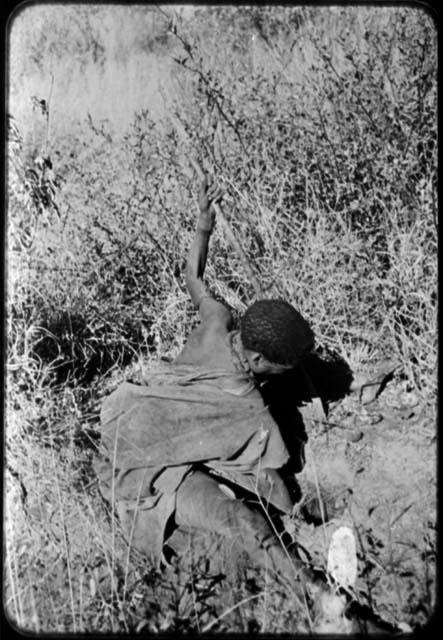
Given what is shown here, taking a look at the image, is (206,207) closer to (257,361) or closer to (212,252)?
(257,361)

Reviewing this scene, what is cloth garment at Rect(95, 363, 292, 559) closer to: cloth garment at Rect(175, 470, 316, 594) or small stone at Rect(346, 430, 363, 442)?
cloth garment at Rect(175, 470, 316, 594)

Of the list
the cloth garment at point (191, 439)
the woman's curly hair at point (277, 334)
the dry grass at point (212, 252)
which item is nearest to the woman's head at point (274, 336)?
the woman's curly hair at point (277, 334)

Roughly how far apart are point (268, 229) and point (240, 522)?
6.25 ft

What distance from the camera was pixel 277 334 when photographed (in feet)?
8.38

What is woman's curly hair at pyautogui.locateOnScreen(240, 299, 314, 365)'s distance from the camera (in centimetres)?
256

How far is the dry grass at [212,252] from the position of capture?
250 centimetres

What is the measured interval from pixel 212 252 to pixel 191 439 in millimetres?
1544

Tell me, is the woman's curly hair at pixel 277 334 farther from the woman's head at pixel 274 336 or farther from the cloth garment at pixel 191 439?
the cloth garment at pixel 191 439

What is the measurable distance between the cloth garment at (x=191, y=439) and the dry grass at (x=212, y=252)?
0.22 m

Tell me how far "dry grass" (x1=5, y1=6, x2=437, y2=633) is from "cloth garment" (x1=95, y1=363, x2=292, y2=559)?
217 millimetres

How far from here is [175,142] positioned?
14.4 feet

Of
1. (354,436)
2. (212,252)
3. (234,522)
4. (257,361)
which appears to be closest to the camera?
(234,522)

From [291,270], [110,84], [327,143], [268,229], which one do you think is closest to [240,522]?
[291,270]

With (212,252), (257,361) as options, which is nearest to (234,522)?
(257,361)
